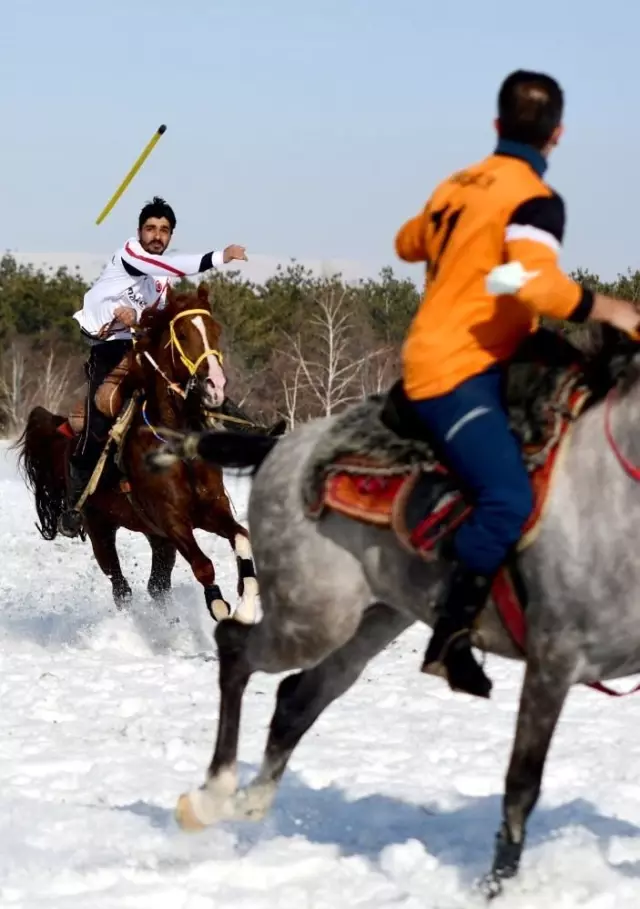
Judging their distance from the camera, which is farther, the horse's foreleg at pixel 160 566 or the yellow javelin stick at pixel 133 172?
the horse's foreleg at pixel 160 566

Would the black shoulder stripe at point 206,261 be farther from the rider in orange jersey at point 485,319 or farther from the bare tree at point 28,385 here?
the bare tree at point 28,385

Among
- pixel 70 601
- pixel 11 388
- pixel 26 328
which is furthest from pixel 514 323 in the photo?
pixel 26 328

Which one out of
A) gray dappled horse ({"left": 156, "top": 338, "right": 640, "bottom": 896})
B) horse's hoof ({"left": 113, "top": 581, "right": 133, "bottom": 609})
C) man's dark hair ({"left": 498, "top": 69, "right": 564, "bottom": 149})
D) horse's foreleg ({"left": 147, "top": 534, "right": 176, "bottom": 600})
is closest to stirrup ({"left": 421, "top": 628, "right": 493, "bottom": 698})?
gray dappled horse ({"left": 156, "top": 338, "right": 640, "bottom": 896})

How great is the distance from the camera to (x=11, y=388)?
48.1 metres

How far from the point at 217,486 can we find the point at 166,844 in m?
4.66

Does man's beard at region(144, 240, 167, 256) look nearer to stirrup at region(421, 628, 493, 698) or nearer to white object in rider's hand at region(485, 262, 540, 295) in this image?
stirrup at region(421, 628, 493, 698)

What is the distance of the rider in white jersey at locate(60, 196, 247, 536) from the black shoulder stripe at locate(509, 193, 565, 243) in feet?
19.6

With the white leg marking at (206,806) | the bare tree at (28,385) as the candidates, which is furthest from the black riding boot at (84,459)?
the bare tree at (28,385)

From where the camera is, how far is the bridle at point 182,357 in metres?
9.43

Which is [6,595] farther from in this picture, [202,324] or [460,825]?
[460,825]

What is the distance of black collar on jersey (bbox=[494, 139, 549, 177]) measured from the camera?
4.37m

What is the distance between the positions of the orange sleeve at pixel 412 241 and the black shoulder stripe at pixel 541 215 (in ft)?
1.65

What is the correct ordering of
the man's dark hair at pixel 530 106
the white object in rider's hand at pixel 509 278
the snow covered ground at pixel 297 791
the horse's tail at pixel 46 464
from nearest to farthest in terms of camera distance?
the white object in rider's hand at pixel 509 278
the man's dark hair at pixel 530 106
the snow covered ground at pixel 297 791
the horse's tail at pixel 46 464

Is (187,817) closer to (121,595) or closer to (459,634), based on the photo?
(459,634)
